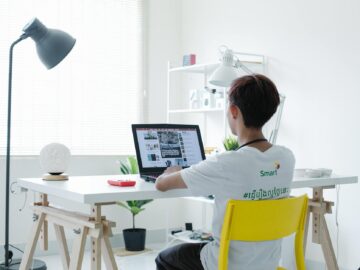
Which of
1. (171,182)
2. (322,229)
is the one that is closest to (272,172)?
(171,182)

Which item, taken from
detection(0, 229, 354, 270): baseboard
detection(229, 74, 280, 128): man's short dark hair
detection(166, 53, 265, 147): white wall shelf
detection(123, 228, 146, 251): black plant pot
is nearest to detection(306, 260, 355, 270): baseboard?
detection(0, 229, 354, 270): baseboard

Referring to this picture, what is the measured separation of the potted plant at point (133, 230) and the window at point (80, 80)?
1.06ft

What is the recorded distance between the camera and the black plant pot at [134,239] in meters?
4.17

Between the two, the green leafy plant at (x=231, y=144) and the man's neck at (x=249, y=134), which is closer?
the man's neck at (x=249, y=134)

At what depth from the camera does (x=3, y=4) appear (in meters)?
3.92

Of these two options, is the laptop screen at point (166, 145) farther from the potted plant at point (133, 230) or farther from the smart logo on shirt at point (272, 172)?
the potted plant at point (133, 230)

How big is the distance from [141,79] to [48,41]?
6.68ft

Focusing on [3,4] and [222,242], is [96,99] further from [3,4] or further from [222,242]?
[222,242]

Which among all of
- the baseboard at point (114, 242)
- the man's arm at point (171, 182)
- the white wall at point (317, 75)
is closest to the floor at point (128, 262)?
the baseboard at point (114, 242)

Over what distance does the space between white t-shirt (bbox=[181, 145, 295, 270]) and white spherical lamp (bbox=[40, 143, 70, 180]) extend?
0.86 metres

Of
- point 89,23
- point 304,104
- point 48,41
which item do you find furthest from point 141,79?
point 48,41

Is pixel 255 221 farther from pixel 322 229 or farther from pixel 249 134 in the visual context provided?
pixel 322 229

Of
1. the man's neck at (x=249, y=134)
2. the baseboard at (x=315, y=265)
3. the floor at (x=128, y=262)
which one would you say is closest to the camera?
the man's neck at (x=249, y=134)

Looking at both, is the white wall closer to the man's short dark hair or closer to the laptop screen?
the laptop screen
